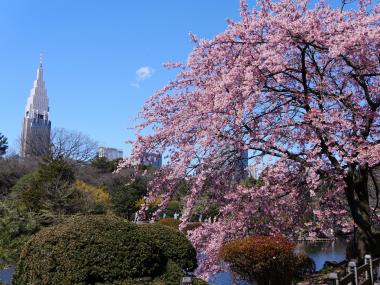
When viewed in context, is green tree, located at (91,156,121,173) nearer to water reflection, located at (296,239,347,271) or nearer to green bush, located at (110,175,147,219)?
green bush, located at (110,175,147,219)

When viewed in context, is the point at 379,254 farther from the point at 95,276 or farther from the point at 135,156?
the point at 95,276

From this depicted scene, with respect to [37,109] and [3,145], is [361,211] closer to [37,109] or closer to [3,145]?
[3,145]

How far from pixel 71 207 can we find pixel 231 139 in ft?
67.6

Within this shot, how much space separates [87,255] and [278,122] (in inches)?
202

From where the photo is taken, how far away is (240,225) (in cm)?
972

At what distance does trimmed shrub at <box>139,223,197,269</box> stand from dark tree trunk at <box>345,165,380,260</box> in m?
4.26

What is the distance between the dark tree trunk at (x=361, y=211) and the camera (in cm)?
991

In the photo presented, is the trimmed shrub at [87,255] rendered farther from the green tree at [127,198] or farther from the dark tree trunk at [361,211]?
the green tree at [127,198]

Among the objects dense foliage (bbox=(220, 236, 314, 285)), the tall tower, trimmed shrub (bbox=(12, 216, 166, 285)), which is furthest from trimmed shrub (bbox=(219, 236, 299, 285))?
the tall tower

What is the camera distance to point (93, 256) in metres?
6.02

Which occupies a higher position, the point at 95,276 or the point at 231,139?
the point at 231,139

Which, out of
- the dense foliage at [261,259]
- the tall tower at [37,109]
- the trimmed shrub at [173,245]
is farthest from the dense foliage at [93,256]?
the tall tower at [37,109]

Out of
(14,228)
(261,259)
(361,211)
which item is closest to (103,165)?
(14,228)

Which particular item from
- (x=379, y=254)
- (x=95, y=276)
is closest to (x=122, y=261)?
(x=95, y=276)
